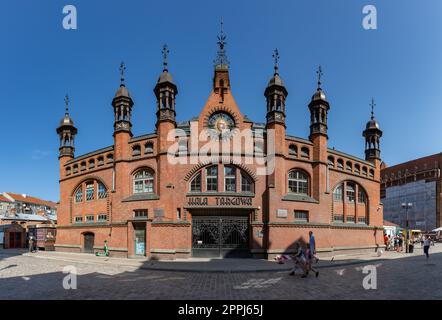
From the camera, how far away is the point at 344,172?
2730 centimetres

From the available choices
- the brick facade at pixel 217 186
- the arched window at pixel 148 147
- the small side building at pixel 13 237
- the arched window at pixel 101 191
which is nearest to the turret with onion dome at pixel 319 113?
the brick facade at pixel 217 186

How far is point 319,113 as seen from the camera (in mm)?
25203

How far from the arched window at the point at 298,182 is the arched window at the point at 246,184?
3979 millimetres

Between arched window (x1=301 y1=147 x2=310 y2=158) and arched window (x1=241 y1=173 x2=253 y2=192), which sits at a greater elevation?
arched window (x1=301 y1=147 x2=310 y2=158)

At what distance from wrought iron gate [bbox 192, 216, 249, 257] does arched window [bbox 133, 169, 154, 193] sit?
514 centimetres

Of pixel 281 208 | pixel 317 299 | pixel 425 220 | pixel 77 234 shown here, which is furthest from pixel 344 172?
pixel 425 220

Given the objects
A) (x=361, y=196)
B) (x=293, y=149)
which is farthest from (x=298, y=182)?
(x=361, y=196)

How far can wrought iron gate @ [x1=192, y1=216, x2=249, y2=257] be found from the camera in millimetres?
21422

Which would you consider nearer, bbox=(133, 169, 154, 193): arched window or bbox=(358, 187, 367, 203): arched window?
bbox=(133, 169, 154, 193): arched window

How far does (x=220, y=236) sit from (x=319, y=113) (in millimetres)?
14931

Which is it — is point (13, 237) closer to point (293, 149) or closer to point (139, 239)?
point (139, 239)

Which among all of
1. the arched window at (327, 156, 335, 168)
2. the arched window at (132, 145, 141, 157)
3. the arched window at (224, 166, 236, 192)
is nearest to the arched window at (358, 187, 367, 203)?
the arched window at (327, 156, 335, 168)

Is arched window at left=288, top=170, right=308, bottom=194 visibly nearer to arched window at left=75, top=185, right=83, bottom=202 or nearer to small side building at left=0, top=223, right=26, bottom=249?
arched window at left=75, top=185, right=83, bottom=202

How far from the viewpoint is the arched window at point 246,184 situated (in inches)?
879
